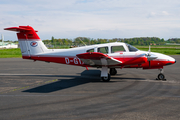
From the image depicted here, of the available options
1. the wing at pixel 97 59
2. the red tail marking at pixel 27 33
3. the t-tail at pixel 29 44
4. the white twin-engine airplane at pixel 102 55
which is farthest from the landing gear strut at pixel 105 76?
the red tail marking at pixel 27 33

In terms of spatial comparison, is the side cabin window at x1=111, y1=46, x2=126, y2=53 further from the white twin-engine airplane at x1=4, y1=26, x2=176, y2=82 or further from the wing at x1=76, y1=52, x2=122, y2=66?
the wing at x1=76, y1=52, x2=122, y2=66

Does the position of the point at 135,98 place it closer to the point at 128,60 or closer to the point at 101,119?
Result: the point at 101,119

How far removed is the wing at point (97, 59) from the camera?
10491 mm

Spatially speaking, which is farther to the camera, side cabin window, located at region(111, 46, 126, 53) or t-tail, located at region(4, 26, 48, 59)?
t-tail, located at region(4, 26, 48, 59)

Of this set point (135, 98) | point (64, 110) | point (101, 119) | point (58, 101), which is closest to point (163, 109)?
point (135, 98)

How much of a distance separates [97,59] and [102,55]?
2.61ft

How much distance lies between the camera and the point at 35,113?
6.05 meters

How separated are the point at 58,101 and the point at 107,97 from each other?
2.13 metres

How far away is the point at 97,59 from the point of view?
11.0 m

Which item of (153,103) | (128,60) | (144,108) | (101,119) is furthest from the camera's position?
(128,60)

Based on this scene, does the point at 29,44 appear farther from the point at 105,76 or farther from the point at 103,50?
the point at 105,76

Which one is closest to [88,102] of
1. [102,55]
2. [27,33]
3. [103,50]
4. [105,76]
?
[102,55]

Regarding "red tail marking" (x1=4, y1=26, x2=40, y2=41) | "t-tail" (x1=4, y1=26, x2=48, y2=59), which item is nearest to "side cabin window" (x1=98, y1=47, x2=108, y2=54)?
"t-tail" (x1=4, y1=26, x2=48, y2=59)

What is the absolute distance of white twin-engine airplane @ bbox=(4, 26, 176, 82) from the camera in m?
11.1
